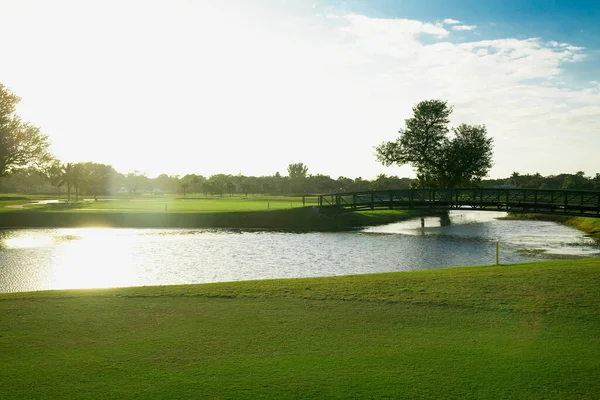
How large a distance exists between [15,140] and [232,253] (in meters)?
54.7

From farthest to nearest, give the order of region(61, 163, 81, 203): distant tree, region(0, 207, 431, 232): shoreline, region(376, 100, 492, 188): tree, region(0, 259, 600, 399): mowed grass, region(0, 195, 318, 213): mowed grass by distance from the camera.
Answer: region(61, 163, 81, 203): distant tree < region(376, 100, 492, 188): tree < region(0, 195, 318, 213): mowed grass < region(0, 207, 431, 232): shoreline < region(0, 259, 600, 399): mowed grass

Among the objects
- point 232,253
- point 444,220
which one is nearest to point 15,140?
point 232,253

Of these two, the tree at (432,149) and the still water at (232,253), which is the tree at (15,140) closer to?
the still water at (232,253)

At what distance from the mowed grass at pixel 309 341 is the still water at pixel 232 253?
1005cm

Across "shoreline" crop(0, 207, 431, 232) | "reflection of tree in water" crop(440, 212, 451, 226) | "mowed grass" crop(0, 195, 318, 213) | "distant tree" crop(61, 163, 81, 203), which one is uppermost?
"distant tree" crop(61, 163, 81, 203)

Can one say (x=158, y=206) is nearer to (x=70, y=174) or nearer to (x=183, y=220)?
(x=183, y=220)

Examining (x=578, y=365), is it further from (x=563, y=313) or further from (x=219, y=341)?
(x=219, y=341)

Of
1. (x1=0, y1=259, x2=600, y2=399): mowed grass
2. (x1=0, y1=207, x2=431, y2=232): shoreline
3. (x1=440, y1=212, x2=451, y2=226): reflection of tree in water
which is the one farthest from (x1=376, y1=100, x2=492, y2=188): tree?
(x1=0, y1=259, x2=600, y2=399): mowed grass

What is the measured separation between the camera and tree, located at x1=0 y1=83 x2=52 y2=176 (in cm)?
7181

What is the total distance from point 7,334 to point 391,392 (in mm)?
8969

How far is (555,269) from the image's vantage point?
19266 millimetres

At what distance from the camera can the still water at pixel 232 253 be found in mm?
26203

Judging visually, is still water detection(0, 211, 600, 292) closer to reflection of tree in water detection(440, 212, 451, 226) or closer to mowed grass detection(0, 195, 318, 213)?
mowed grass detection(0, 195, 318, 213)

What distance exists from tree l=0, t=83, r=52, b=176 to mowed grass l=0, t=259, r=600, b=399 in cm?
6700
